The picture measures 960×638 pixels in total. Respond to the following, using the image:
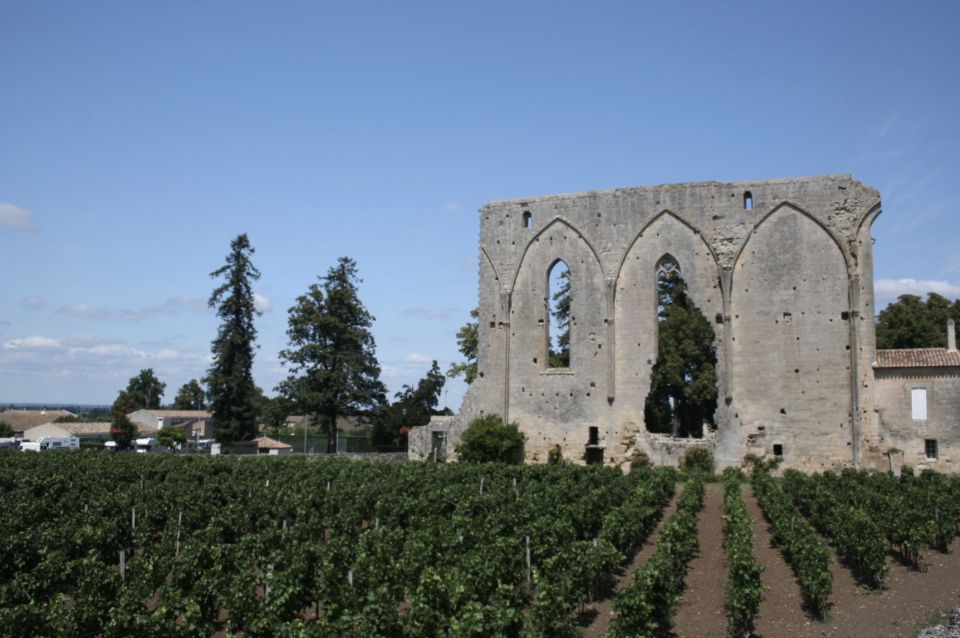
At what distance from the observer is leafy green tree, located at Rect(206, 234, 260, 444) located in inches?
1711

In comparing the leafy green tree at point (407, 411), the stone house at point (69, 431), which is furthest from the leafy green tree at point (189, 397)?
the leafy green tree at point (407, 411)

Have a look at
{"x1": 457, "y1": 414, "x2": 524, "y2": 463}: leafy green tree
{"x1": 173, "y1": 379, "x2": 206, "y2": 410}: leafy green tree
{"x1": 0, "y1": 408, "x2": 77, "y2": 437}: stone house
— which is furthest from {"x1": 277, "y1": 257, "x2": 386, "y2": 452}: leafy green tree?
{"x1": 173, "y1": 379, "x2": 206, "y2": 410}: leafy green tree

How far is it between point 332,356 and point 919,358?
93.6 feet

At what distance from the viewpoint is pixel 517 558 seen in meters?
14.1

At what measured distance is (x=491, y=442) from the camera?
31.5 m

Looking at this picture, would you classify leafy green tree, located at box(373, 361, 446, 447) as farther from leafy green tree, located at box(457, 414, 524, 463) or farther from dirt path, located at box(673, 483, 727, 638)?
dirt path, located at box(673, 483, 727, 638)

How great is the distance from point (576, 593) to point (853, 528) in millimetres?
6293

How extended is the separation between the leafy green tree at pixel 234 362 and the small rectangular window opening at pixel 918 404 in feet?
105

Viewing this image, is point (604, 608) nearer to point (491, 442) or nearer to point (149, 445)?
point (491, 442)

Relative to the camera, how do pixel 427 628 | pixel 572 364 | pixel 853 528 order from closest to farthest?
pixel 427 628, pixel 853 528, pixel 572 364

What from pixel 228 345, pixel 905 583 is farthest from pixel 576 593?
pixel 228 345

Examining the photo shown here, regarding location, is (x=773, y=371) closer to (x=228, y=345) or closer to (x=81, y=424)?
(x=228, y=345)

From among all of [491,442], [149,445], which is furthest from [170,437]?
[491,442]

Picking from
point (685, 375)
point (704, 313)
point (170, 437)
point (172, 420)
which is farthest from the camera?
point (172, 420)
